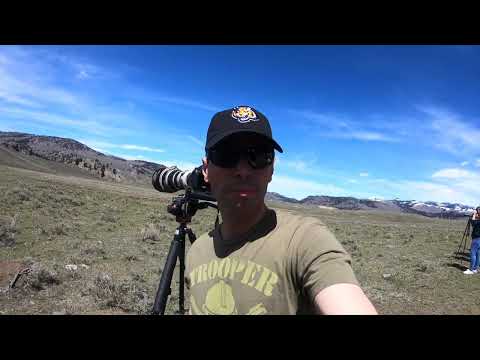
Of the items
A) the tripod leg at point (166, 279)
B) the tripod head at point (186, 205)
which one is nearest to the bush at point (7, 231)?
the tripod head at point (186, 205)

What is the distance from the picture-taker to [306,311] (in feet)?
5.06

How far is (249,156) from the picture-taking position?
6.12 ft

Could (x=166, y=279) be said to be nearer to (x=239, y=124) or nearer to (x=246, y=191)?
(x=246, y=191)

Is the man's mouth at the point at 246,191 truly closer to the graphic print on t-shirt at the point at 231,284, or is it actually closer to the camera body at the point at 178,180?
the graphic print on t-shirt at the point at 231,284

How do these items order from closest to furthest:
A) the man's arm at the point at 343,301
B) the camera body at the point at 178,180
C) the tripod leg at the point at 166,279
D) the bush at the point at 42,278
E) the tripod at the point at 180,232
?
1. the man's arm at the point at 343,301
2. the tripod leg at the point at 166,279
3. the tripod at the point at 180,232
4. the camera body at the point at 178,180
5. the bush at the point at 42,278

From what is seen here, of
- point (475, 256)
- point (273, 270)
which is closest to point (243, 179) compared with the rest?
point (273, 270)

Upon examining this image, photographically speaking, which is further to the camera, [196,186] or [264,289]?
[196,186]

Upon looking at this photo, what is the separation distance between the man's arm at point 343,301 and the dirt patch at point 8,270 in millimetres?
7936

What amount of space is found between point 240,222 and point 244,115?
1.90 feet

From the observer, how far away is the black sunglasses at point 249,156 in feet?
6.10
